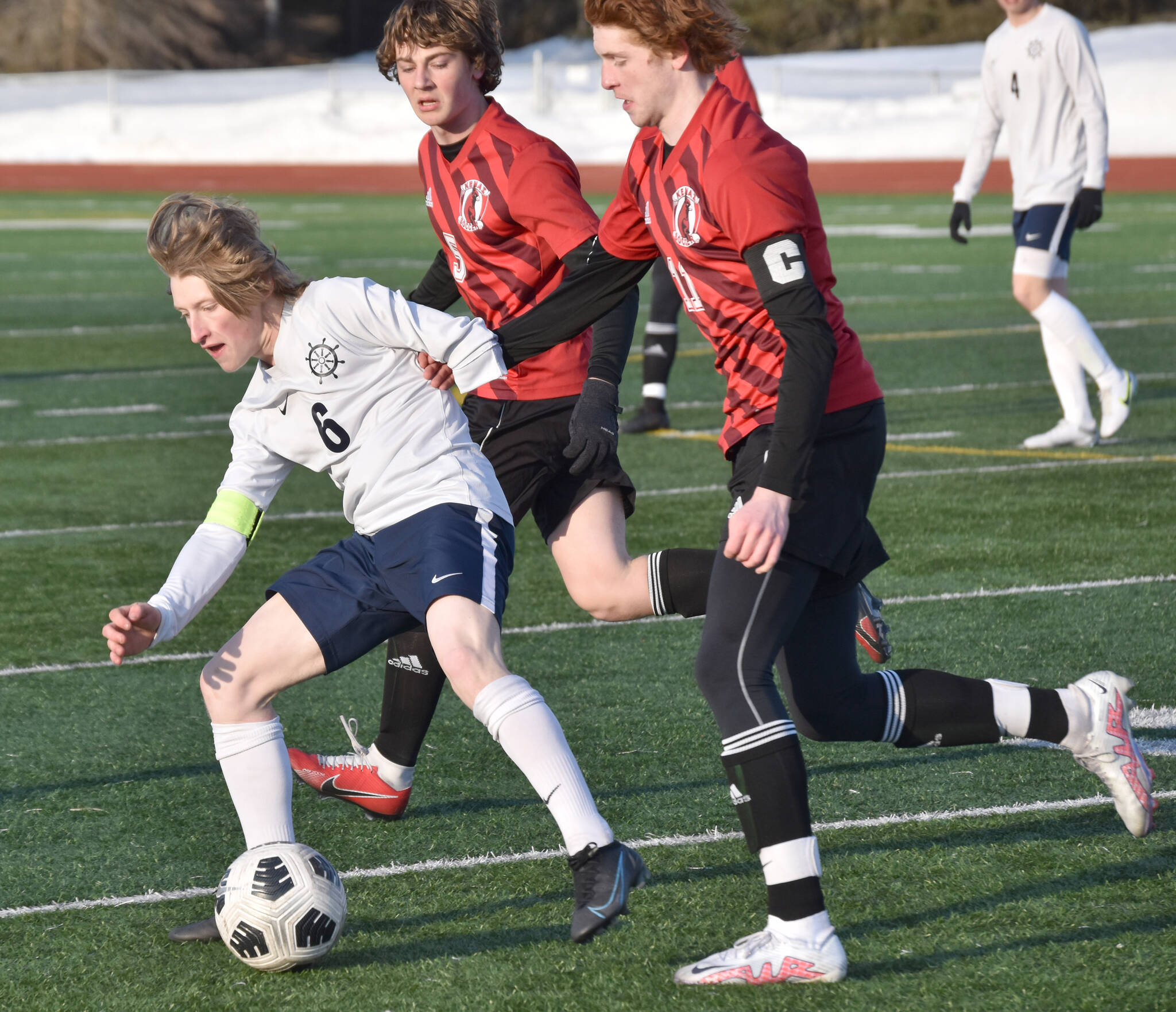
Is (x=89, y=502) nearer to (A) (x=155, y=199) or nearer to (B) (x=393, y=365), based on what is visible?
(B) (x=393, y=365)

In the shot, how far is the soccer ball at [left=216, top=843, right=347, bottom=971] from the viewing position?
3490 mm

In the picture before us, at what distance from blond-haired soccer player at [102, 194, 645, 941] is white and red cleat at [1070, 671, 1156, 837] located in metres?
1.20

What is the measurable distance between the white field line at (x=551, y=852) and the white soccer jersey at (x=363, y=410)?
733 mm

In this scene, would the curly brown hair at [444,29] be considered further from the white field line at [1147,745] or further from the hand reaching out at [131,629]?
the white field line at [1147,745]

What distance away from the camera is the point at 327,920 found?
3541mm

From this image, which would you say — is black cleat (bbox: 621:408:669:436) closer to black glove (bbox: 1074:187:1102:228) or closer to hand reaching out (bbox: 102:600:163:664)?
black glove (bbox: 1074:187:1102:228)

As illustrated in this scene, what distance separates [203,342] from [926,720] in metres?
1.74

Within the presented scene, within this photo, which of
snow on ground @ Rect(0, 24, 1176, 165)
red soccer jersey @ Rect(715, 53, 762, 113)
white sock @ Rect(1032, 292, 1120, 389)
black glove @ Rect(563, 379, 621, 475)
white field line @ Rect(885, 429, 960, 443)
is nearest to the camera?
black glove @ Rect(563, 379, 621, 475)

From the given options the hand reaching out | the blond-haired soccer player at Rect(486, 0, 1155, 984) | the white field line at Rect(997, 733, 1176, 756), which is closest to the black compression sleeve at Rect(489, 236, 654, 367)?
the blond-haired soccer player at Rect(486, 0, 1155, 984)

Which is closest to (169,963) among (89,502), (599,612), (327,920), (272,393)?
(327,920)

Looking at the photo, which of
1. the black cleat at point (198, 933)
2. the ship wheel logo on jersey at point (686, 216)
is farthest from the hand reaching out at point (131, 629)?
Result: the ship wheel logo on jersey at point (686, 216)

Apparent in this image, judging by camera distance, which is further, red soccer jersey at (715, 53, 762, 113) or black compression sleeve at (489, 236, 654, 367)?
red soccer jersey at (715, 53, 762, 113)

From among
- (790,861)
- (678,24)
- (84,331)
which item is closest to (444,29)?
(678,24)

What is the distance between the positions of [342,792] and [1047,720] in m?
1.75
